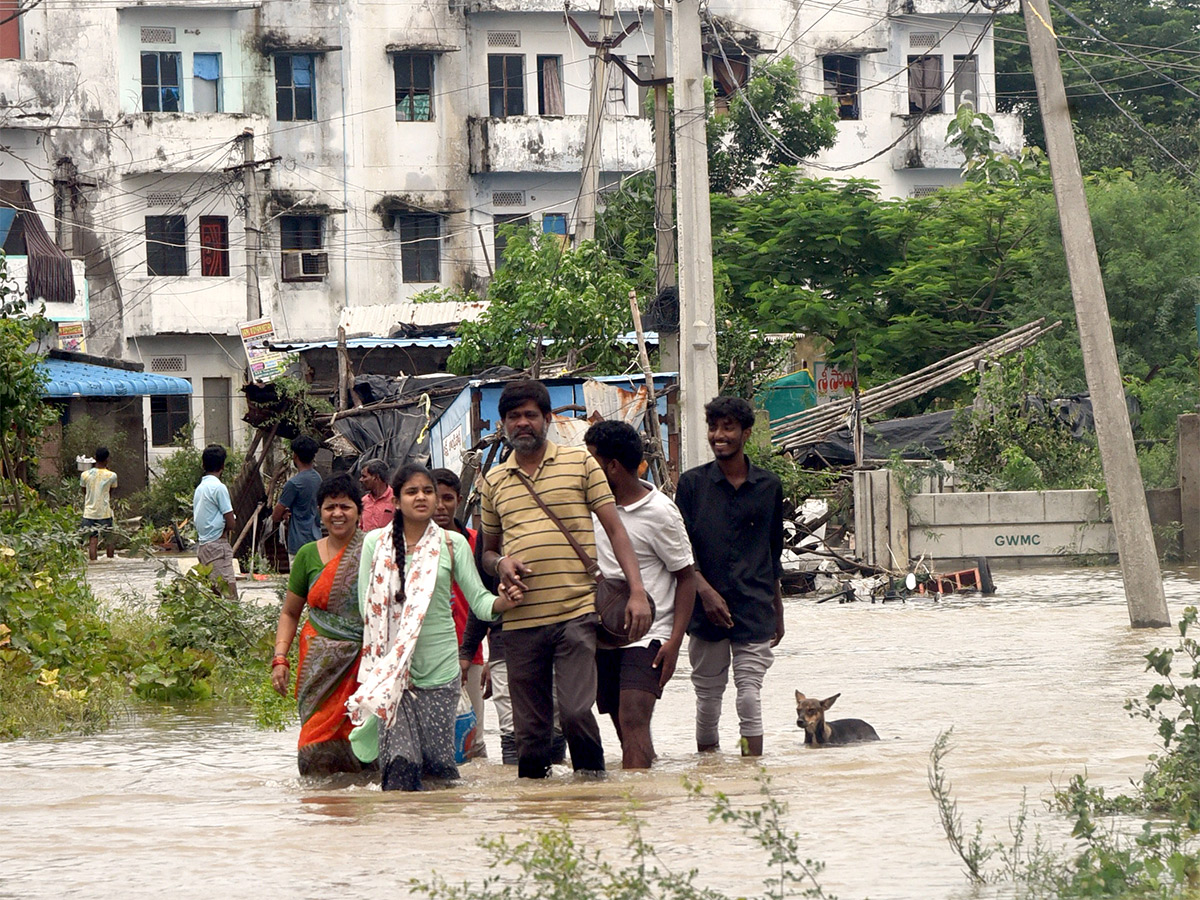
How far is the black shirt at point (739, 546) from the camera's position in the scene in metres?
7.55

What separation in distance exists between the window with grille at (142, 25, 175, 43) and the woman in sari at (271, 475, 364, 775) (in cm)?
3167

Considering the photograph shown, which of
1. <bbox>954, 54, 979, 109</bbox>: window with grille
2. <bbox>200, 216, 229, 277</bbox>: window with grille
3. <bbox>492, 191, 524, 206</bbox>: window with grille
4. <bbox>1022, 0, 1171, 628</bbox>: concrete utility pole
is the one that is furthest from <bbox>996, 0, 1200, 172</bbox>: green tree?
<bbox>1022, 0, 1171, 628</bbox>: concrete utility pole

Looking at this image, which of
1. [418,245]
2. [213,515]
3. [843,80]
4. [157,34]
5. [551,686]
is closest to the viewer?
[551,686]

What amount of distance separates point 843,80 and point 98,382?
2005 centimetres

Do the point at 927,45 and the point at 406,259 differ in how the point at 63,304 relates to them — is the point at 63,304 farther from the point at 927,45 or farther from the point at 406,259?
the point at 927,45

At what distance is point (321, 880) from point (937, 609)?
11.6m

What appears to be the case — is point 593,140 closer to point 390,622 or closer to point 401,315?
point 401,315

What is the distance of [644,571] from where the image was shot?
7297 millimetres

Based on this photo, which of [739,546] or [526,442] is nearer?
[526,442]

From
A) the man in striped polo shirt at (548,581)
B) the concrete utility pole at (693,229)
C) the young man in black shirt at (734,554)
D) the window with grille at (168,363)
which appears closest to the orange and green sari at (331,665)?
the man in striped polo shirt at (548,581)

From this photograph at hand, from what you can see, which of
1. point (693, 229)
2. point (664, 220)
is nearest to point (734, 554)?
point (693, 229)

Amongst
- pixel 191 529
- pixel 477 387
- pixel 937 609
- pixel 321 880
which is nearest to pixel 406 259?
pixel 191 529

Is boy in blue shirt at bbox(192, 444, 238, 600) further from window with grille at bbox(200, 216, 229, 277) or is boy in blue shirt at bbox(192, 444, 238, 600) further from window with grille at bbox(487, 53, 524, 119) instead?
window with grille at bbox(487, 53, 524, 119)

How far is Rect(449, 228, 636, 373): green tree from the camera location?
794 inches
